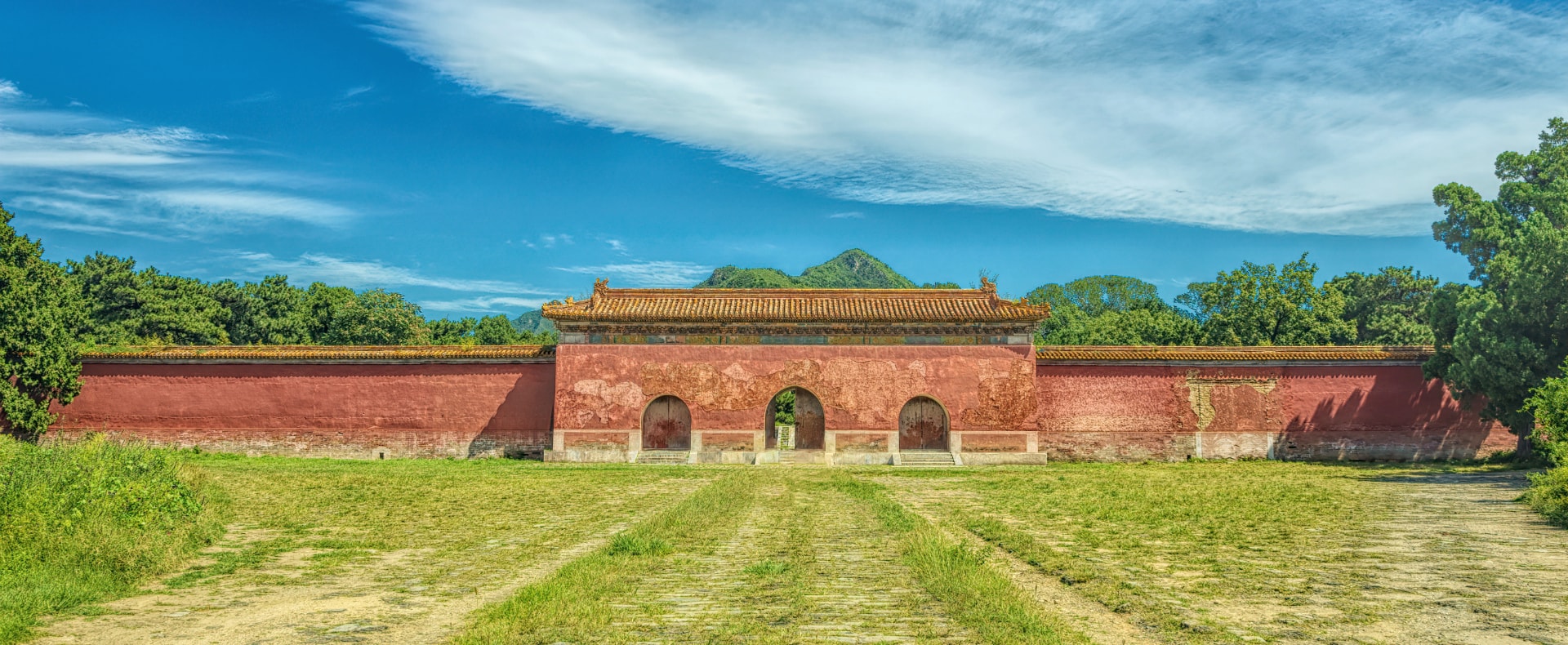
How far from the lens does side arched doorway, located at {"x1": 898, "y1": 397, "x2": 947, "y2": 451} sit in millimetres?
25656

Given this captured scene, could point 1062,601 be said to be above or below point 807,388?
below

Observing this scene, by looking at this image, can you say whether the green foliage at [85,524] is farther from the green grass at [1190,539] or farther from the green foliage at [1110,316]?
the green foliage at [1110,316]

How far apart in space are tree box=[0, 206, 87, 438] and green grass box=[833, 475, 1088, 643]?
72.3ft

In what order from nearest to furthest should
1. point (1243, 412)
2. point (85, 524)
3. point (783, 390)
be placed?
point (85, 524) → point (1243, 412) → point (783, 390)

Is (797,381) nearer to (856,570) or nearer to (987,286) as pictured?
(987,286)

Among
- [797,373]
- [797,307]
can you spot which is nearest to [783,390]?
[797,373]

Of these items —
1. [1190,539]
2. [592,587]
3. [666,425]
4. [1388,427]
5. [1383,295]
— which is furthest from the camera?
[1383,295]

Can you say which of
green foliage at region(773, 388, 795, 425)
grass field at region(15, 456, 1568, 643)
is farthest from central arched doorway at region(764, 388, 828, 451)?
green foliage at region(773, 388, 795, 425)

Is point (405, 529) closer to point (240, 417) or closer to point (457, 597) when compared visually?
point (457, 597)

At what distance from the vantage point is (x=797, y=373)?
2495 cm

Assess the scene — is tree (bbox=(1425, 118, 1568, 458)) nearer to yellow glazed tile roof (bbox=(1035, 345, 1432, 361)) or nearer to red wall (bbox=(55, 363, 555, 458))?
yellow glazed tile roof (bbox=(1035, 345, 1432, 361))

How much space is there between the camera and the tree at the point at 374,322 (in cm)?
3869

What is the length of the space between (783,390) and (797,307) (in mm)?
2370

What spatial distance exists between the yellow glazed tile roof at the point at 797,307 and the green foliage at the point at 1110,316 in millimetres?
4317
